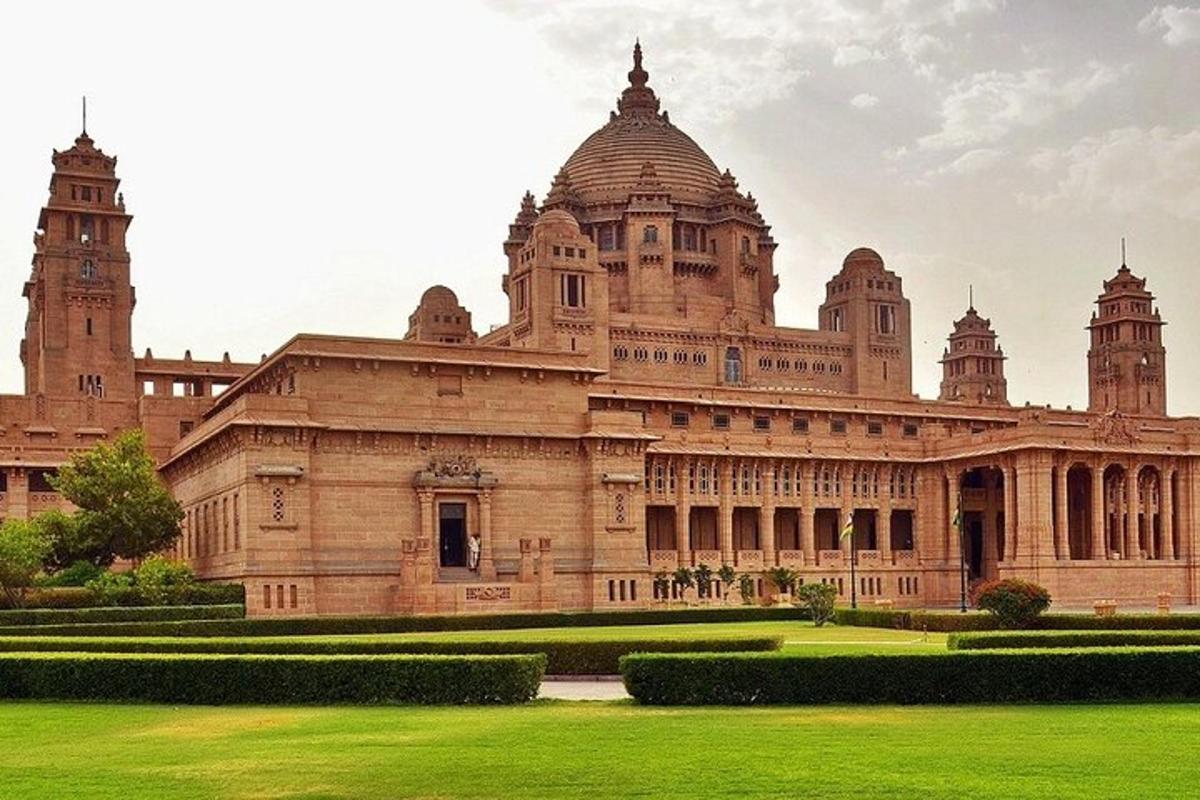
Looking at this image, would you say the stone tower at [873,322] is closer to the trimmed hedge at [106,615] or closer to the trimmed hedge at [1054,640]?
the trimmed hedge at [106,615]

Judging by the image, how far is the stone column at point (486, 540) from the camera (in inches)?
2372

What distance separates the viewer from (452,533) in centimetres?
6084

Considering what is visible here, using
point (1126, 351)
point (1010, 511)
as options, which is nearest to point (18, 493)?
point (1010, 511)

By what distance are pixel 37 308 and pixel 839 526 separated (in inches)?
1974

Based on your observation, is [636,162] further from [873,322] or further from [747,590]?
[747,590]

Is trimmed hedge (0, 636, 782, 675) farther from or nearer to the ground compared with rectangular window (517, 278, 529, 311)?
nearer to the ground

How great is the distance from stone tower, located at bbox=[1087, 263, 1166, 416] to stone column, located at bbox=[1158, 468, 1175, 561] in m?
42.1

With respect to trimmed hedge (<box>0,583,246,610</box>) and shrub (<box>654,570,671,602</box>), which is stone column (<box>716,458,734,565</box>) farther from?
trimmed hedge (<box>0,583,246,610</box>)

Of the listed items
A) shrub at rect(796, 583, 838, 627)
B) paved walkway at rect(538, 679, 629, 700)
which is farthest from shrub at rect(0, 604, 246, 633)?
shrub at rect(796, 583, 838, 627)

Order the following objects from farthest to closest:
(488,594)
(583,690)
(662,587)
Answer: (662,587) < (488,594) < (583,690)

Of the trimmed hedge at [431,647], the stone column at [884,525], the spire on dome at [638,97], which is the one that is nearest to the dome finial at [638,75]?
the spire on dome at [638,97]

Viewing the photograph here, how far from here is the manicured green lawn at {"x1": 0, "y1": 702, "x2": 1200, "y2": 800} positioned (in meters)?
16.6

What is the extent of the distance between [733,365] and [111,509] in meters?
45.0

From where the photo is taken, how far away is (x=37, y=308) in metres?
90.9
